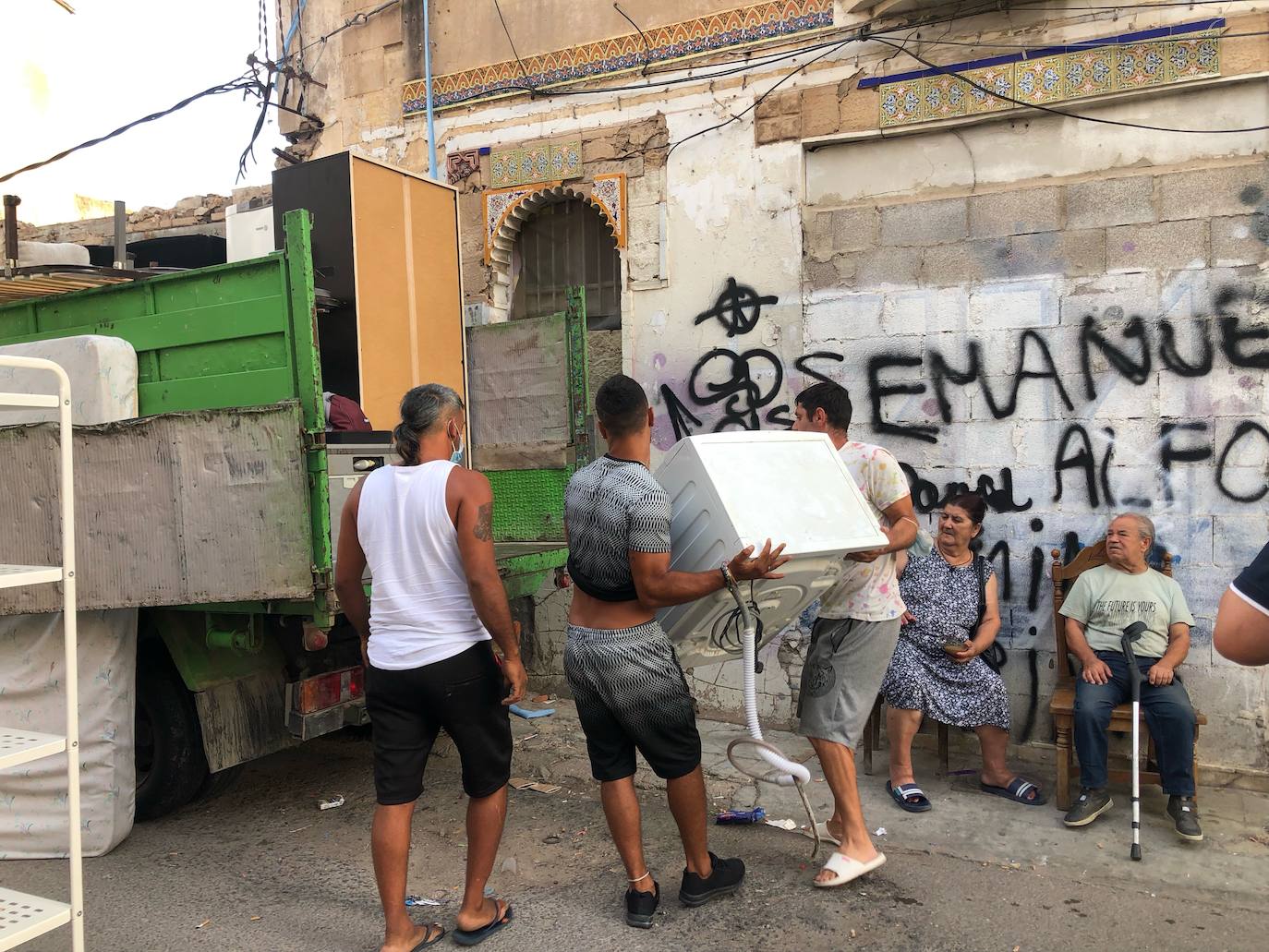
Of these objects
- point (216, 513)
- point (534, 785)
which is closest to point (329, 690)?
point (216, 513)

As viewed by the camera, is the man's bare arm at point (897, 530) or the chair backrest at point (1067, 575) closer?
the man's bare arm at point (897, 530)

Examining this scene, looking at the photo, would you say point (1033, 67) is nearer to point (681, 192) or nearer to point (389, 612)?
point (681, 192)

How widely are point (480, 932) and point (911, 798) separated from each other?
194 centimetres

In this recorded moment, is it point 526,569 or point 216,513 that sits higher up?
point 216,513

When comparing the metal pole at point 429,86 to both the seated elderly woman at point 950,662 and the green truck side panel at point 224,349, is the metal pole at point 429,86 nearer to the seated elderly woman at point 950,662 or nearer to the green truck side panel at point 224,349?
the green truck side panel at point 224,349

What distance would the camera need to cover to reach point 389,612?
112 inches

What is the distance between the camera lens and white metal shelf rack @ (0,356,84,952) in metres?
2.21

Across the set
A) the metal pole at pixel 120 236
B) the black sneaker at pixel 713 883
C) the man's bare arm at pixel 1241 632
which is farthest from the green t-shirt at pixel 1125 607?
the metal pole at pixel 120 236

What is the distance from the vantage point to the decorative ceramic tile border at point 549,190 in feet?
18.4

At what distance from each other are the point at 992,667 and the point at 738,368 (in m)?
2.05

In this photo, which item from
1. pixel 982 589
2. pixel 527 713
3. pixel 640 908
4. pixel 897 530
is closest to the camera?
pixel 640 908

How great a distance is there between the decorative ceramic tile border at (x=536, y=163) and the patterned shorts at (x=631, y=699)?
3.63m

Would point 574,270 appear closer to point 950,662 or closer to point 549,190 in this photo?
point 549,190

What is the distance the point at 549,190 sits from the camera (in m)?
5.86
